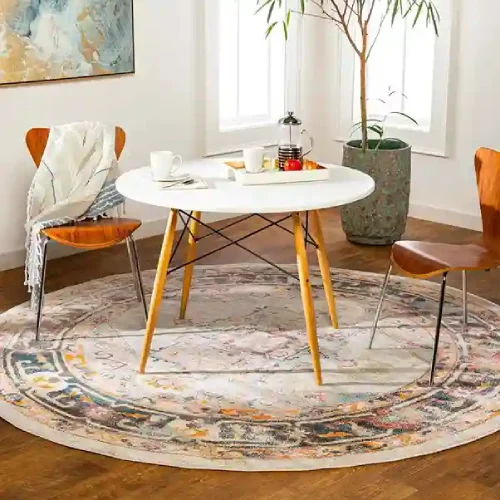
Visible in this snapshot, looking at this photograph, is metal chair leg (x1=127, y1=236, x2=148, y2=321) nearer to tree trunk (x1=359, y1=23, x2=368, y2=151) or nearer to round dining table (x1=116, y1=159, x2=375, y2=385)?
round dining table (x1=116, y1=159, x2=375, y2=385)

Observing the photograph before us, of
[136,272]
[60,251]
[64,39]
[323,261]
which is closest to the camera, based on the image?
[323,261]

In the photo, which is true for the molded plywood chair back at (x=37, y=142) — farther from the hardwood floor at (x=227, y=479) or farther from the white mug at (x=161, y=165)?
the hardwood floor at (x=227, y=479)

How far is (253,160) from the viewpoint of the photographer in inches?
141

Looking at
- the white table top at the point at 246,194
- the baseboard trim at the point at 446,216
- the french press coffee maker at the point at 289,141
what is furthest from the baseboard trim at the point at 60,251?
the french press coffee maker at the point at 289,141

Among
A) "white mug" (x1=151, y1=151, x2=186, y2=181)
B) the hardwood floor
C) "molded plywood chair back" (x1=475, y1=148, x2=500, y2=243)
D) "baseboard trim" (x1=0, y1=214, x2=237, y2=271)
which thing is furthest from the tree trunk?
the hardwood floor

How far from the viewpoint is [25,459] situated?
115 inches

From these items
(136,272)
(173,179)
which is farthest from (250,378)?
(136,272)

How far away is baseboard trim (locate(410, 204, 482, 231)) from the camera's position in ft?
18.5

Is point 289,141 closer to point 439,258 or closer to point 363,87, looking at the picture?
point 439,258

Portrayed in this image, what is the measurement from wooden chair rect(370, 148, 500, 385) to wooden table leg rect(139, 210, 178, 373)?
798mm

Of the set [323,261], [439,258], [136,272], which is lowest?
[136,272]

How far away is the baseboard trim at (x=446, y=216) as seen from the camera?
18.5 feet

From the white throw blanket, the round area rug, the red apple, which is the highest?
the red apple

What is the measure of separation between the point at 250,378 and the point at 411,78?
281 centimetres
